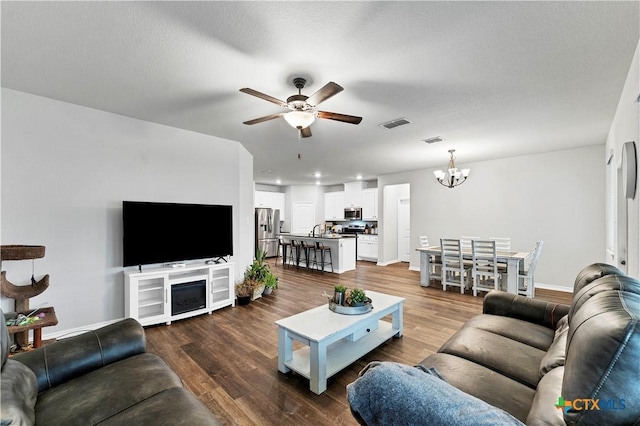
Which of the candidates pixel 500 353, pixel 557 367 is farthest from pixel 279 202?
pixel 557 367

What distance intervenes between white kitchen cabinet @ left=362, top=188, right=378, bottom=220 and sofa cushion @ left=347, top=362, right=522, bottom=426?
26.9 feet

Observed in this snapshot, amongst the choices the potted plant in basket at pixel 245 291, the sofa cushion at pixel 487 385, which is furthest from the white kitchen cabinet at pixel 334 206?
the sofa cushion at pixel 487 385

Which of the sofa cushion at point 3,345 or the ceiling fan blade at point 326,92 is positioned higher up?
the ceiling fan blade at point 326,92

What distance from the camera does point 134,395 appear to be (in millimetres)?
1382

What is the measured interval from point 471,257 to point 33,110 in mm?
6573

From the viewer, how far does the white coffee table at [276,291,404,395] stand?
2156 millimetres

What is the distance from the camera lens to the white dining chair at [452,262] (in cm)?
509

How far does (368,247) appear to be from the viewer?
29.1ft

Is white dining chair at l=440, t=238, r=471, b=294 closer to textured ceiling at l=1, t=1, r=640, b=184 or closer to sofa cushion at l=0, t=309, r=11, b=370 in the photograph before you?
textured ceiling at l=1, t=1, r=640, b=184

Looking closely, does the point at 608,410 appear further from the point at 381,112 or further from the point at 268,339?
the point at 381,112

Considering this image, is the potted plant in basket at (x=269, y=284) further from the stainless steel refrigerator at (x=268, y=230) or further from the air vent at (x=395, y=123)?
the stainless steel refrigerator at (x=268, y=230)

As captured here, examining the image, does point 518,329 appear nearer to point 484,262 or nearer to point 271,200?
point 484,262

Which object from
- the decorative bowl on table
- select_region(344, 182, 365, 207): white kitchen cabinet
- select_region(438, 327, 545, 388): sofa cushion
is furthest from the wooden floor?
select_region(344, 182, 365, 207): white kitchen cabinet

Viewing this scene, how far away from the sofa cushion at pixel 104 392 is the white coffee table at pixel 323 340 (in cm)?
97
